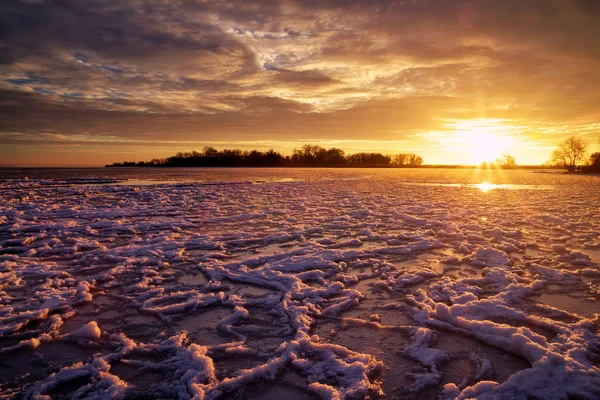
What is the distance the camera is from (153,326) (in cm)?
403

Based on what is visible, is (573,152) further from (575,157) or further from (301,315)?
(301,315)

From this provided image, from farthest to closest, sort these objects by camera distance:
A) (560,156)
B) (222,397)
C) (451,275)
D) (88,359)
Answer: (560,156)
(451,275)
(88,359)
(222,397)

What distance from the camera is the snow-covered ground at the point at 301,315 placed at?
297cm

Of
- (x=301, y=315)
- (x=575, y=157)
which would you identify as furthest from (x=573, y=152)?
(x=301, y=315)

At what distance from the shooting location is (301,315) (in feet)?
13.9

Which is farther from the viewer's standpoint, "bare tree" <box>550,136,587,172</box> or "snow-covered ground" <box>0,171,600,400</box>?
"bare tree" <box>550,136,587,172</box>

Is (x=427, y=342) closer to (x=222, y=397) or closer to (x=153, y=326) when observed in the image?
(x=222, y=397)

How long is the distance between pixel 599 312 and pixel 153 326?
5279 millimetres

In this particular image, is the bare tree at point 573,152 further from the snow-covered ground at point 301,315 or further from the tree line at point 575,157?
the snow-covered ground at point 301,315

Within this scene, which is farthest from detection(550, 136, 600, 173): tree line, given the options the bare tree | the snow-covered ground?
the snow-covered ground

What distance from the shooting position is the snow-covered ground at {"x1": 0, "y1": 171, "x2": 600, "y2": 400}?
297 cm

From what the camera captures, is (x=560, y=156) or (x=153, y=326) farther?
(x=560, y=156)

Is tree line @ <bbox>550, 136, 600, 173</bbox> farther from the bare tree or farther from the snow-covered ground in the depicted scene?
the snow-covered ground

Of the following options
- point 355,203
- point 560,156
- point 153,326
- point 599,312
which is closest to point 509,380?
point 599,312
